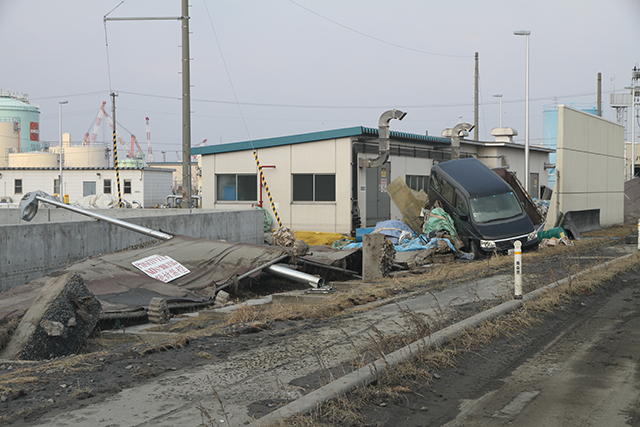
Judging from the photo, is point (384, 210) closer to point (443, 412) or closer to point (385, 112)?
point (385, 112)

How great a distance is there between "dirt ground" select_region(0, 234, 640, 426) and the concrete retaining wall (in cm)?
447

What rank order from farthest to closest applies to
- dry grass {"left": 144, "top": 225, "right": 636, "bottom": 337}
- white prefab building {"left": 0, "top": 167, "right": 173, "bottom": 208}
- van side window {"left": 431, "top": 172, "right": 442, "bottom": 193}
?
white prefab building {"left": 0, "top": 167, "right": 173, "bottom": 208} < van side window {"left": 431, "top": 172, "right": 442, "bottom": 193} < dry grass {"left": 144, "top": 225, "right": 636, "bottom": 337}

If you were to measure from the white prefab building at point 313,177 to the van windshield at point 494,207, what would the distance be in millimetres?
5768

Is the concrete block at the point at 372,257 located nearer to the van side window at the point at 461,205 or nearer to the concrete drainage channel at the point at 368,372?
the concrete drainage channel at the point at 368,372

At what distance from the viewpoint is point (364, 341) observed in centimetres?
775

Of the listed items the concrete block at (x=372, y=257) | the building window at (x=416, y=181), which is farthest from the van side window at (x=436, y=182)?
the concrete block at (x=372, y=257)

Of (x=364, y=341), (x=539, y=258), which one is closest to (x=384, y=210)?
(x=539, y=258)

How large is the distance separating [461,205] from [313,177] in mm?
7312

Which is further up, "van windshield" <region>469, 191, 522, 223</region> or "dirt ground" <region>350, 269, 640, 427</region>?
"van windshield" <region>469, 191, 522, 223</region>

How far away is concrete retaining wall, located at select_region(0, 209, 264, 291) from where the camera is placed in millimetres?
11844

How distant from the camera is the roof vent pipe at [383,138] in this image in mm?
25062

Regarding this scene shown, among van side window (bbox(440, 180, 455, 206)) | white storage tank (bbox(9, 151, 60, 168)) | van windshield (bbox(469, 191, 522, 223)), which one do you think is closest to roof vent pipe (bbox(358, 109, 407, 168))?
van side window (bbox(440, 180, 455, 206))

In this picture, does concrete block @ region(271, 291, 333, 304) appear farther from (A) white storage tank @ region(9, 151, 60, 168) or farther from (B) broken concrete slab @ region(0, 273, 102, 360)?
(A) white storage tank @ region(9, 151, 60, 168)

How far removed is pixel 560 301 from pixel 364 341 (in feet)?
14.3
